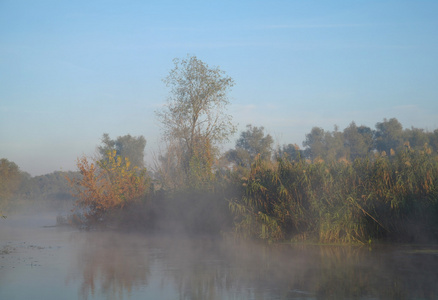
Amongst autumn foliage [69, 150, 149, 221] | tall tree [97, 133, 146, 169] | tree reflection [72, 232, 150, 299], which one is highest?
tall tree [97, 133, 146, 169]

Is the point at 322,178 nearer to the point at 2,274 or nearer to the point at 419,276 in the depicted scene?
the point at 419,276

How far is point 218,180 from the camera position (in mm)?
19344

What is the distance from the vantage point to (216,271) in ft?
33.1

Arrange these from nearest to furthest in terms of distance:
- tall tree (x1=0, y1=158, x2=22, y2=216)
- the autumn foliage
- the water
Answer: the water < the autumn foliage < tall tree (x1=0, y1=158, x2=22, y2=216)

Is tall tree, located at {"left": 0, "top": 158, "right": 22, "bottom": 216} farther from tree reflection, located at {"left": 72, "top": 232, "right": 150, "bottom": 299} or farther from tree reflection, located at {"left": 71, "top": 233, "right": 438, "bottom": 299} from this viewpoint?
tree reflection, located at {"left": 71, "top": 233, "right": 438, "bottom": 299}

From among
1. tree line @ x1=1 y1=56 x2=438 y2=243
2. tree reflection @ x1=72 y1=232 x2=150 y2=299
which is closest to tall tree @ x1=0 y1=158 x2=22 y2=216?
tree line @ x1=1 y1=56 x2=438 y2=243

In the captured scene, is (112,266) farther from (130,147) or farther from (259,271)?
(130,147)

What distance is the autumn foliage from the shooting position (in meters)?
22.1

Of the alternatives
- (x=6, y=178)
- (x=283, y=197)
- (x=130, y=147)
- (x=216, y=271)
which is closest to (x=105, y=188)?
(x=283, y=197)

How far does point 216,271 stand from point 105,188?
13385 millimetres

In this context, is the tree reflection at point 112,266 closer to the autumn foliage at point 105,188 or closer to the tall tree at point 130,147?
the autumn foliage at point 105,188

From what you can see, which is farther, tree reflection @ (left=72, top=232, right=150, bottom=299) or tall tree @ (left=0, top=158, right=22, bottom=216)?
tall tree @ (left=0, top=158, right=22, bottom=216)

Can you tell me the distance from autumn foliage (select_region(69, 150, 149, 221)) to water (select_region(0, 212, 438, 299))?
683 cm

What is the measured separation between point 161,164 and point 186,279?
1755cm
